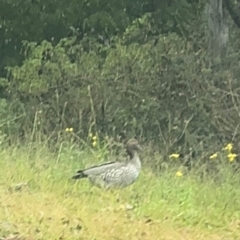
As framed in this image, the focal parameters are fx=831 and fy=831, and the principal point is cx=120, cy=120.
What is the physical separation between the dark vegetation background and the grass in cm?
170

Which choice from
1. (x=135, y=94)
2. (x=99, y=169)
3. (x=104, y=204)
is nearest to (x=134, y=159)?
(x=99, y=169)

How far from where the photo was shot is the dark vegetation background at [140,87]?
12.5 meters

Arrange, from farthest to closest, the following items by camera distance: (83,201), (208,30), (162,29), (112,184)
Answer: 1. (162,29)
2. (208,30)
3. (112,184)
4. (83,201)

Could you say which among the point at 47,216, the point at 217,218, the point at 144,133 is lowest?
the point at 144,133

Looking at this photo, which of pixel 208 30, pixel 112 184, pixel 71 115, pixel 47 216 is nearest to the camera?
pixel 47 216

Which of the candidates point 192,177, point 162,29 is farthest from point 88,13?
point 192,177

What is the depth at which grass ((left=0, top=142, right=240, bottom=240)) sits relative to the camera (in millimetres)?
7008

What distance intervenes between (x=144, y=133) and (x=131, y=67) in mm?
1628

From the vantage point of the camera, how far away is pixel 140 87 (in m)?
14.0

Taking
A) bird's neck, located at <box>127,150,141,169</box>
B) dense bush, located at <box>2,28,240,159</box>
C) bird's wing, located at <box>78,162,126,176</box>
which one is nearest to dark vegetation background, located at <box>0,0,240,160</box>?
dense bush, located at <box>2,28,240,159</box>

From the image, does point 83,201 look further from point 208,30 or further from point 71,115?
point 208,30

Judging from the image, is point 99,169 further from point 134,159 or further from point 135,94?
point 135,94

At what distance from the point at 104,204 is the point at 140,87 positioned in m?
6.19

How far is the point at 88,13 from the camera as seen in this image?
18.7 m
